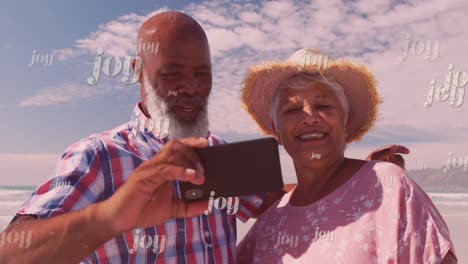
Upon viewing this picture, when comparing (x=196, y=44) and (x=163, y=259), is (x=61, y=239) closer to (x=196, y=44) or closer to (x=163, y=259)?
(x=163, y=259)

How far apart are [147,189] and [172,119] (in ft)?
3.90

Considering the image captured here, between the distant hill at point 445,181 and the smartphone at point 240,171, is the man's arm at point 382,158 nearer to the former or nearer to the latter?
the smartphone at point 240,171

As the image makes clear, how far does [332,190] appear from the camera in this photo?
115 inches

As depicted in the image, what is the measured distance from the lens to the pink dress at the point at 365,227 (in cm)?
234

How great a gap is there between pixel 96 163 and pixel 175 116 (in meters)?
0.65

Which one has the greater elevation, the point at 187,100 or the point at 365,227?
the point at 187,100

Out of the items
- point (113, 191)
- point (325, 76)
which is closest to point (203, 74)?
point (325, 76)

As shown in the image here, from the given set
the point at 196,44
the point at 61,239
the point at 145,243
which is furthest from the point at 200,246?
the point at 196,44

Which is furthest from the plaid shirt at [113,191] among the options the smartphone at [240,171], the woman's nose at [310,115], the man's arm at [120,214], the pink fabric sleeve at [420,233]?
the pink fabric sleeve at [420,233]

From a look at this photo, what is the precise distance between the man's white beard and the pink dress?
0.85m

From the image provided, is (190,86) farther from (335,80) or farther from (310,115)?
(335,80)

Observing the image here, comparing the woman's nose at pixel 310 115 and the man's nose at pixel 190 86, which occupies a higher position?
the man's nose at pixel 190 86

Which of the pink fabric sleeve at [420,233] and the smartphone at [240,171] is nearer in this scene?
the smartphone at [240,171]

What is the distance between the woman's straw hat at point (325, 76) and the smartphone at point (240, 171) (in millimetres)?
1115
